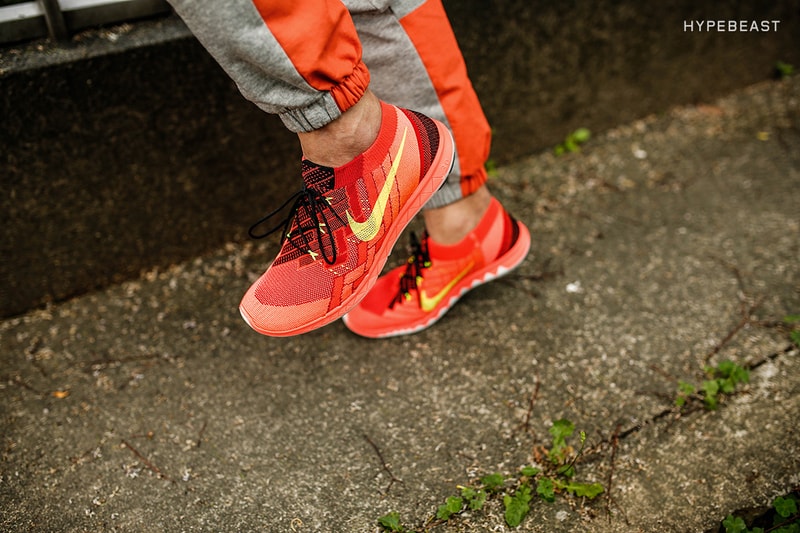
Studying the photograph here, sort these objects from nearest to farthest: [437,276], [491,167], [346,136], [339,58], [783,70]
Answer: [339,58], [346,136], [437,276], [491,167], [783,70]

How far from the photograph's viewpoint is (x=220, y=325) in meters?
1.78

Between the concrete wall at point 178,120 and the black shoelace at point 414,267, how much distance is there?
523 millimetres

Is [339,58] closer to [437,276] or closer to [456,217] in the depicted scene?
[456,217]

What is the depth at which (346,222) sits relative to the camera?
1.35 m

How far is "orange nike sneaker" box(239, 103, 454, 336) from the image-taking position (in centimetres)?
133

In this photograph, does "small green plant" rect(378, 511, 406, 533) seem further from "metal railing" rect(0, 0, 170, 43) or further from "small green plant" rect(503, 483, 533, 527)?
"metal railing" rect(0, 0, 170, 43)

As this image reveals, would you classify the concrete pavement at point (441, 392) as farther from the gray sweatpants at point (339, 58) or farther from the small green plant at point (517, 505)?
the gray sweatpants at point (339, 58)

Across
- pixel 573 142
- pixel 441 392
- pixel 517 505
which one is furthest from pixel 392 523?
pixel 573 142

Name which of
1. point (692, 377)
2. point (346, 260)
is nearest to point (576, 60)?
point (692, 377)

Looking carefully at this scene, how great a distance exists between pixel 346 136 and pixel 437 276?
0.54 meters

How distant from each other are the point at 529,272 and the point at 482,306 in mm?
203

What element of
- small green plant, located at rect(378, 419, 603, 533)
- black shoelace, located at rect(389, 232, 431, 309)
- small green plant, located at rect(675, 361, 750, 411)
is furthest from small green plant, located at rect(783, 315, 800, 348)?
black shoelace, located at rect(389, 232, 431, 309)

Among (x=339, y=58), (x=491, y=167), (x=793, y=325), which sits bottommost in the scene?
(x=793, y=325)

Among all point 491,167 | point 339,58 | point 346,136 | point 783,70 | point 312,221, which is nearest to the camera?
point 339,58
